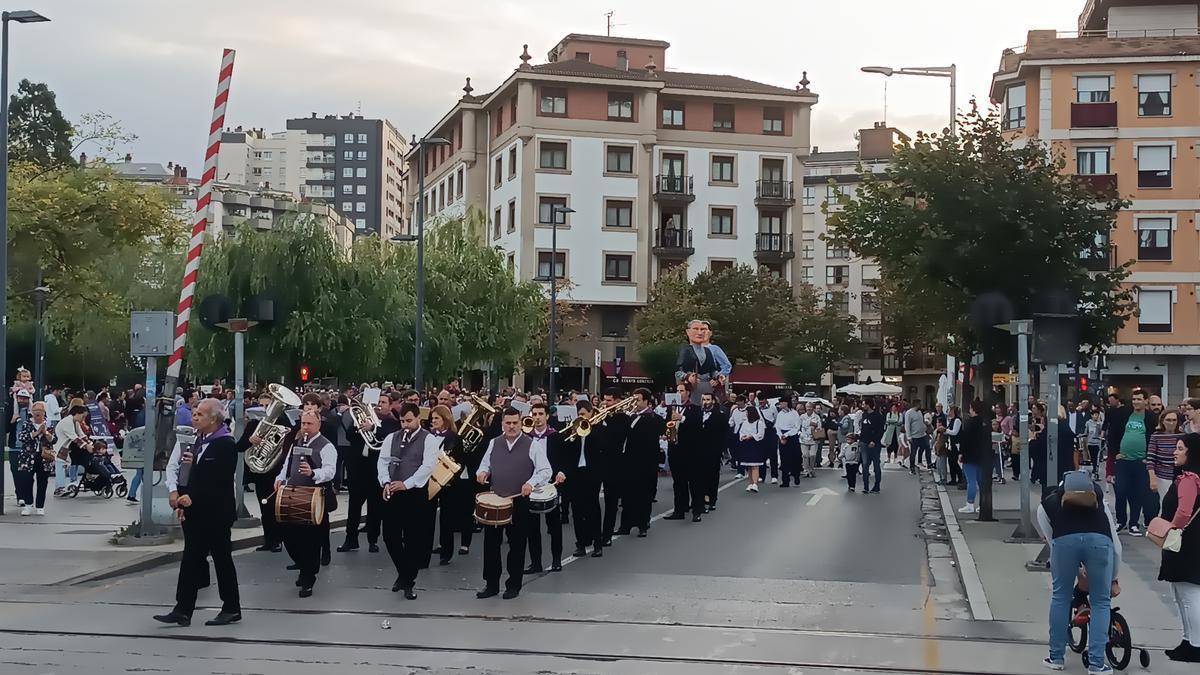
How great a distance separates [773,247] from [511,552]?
2408 inches

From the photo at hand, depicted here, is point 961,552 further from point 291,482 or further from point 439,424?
point 291,482

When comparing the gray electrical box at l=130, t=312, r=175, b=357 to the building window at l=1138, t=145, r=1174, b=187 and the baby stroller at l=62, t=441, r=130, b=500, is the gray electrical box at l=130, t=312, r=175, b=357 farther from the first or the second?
the building window at l=1138, t=145, r=1174, b=187

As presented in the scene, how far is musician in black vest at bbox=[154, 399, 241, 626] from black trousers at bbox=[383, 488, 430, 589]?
1930 mm

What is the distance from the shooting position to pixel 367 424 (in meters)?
16.2

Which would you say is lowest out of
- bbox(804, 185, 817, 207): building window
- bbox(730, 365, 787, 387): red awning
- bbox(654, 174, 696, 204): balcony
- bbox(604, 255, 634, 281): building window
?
bbox(730, 365, 787, 387): red awning

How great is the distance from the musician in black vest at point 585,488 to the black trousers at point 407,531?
2716mm

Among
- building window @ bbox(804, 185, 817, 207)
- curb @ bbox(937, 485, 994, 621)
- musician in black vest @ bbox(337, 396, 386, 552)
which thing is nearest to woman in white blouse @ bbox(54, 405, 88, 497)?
musician in black vest @ bbox(337, 396, 386, 552)

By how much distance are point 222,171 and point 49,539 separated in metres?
134

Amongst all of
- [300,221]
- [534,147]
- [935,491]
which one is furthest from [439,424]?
[534,147]

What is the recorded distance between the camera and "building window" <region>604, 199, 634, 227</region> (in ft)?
230

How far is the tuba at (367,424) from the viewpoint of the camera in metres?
16.0

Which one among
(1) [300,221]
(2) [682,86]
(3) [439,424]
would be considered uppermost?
(2) [682,86]

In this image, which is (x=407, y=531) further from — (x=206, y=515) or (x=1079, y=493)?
(x=1079, y=493)

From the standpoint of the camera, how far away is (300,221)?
3988 cm
